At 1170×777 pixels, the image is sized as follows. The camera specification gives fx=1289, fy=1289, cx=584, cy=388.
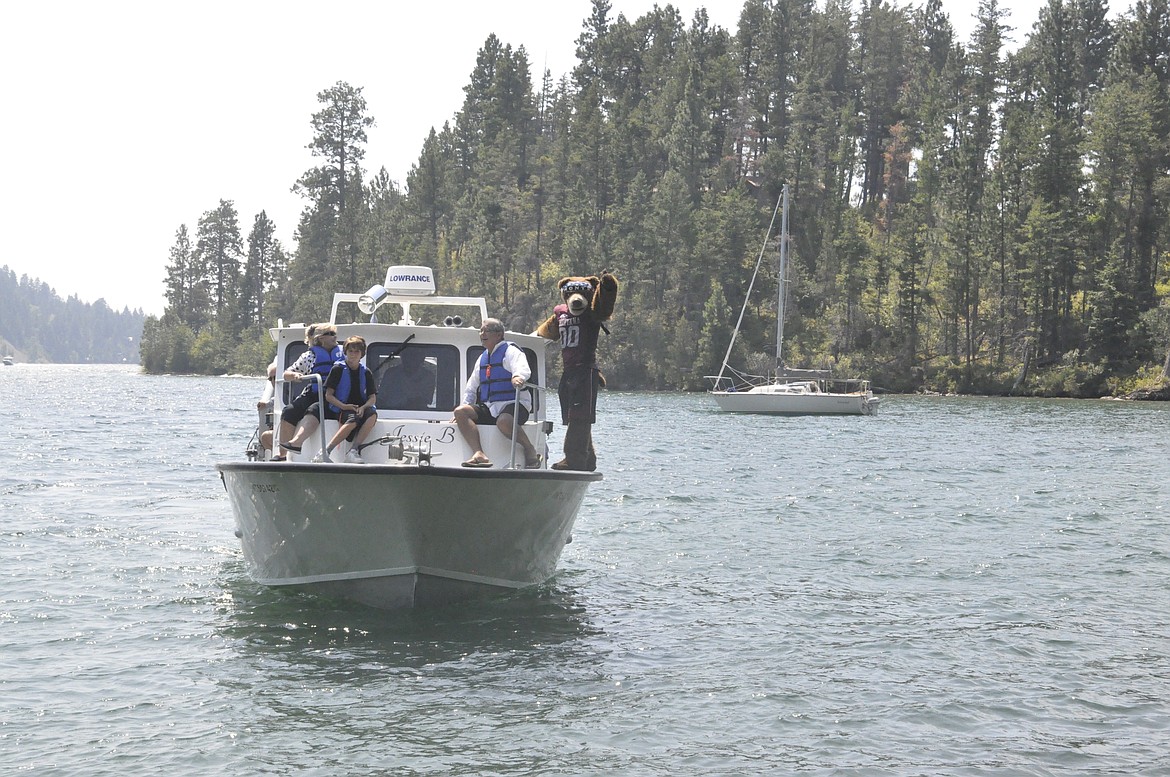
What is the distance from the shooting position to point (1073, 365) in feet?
247

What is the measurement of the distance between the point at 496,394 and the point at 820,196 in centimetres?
8880

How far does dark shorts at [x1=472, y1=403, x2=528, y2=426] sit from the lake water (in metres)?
1.91

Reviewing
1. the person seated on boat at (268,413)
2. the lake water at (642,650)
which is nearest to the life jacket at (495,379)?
the lake water at (642,650)

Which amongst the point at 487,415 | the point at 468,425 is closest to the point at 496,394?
the point at 487,415

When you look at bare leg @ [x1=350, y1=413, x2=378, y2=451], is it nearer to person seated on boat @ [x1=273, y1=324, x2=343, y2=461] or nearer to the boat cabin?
the boat cabin

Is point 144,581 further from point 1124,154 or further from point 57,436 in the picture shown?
point 1124,154

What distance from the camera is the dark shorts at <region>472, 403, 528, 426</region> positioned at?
13375 mm

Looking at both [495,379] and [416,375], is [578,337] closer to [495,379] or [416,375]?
[495,379]

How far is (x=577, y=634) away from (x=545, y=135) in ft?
401

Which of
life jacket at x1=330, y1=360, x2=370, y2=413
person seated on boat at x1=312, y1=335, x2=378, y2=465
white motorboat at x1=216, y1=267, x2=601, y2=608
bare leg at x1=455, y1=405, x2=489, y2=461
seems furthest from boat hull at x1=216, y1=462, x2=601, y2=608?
life jacket at x1=330, y1=360, x2=370, y2=413

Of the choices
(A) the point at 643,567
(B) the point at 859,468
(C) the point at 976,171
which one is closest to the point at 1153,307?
(C) the point at 976,171

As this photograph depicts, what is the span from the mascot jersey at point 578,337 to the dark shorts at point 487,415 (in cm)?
70

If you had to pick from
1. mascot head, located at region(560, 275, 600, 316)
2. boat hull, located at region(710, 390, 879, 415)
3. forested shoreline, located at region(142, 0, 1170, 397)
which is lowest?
boat hull, located at region(710, 390, 879, 415)

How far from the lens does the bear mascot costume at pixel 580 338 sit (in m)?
13.0
